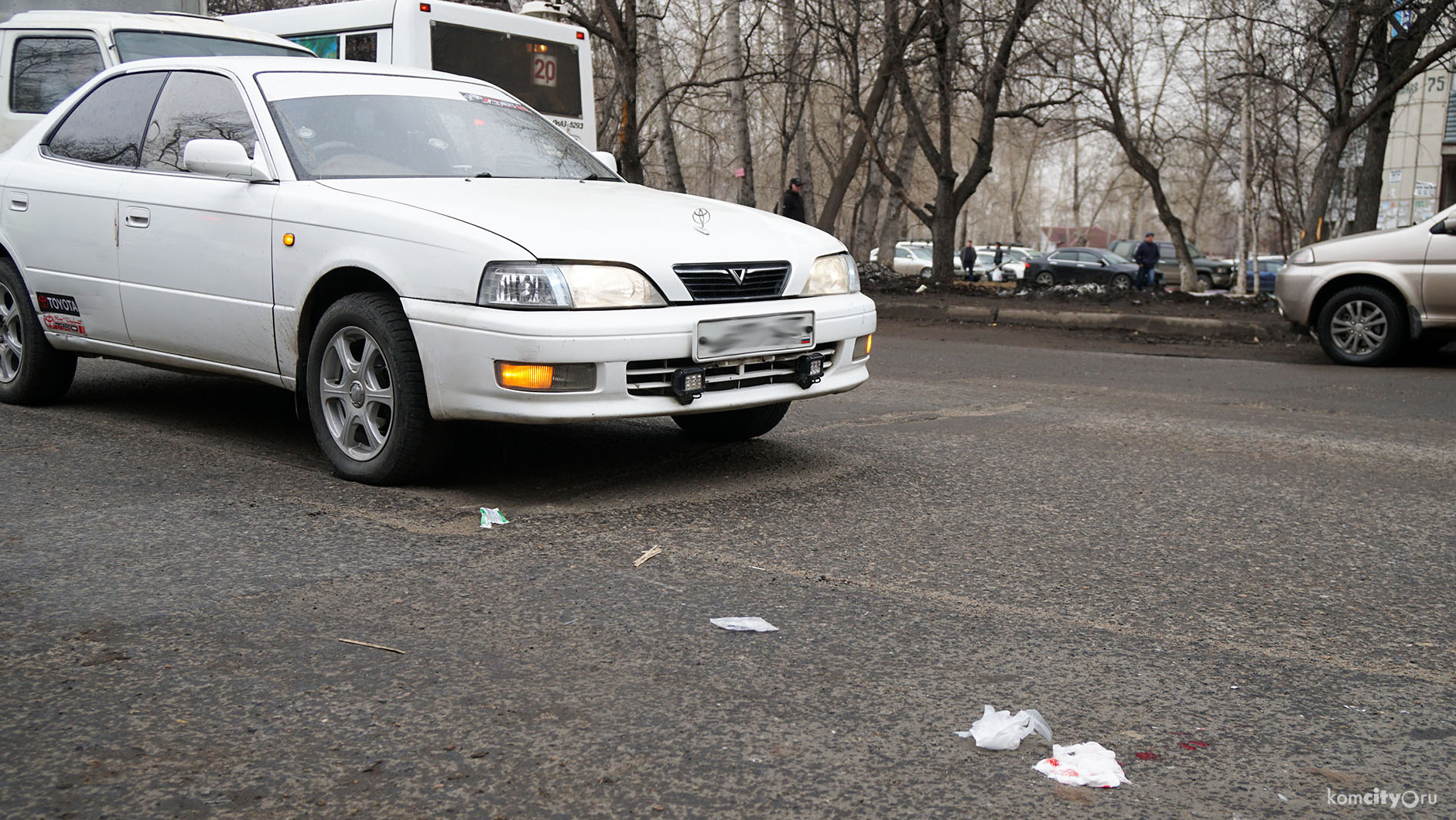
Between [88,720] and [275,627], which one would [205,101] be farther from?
[88,720]

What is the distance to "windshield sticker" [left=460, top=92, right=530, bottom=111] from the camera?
236 inches

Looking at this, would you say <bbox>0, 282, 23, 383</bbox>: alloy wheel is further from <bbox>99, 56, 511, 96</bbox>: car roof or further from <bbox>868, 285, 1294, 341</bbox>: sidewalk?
<bbox>868, 285, 1294, 341</bbox>: sidewalk

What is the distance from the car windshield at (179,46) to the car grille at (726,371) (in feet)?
23.3

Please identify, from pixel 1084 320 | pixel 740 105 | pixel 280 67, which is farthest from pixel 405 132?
pixel 740 105

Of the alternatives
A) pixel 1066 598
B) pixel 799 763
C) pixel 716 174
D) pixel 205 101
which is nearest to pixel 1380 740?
pixel 1066 598

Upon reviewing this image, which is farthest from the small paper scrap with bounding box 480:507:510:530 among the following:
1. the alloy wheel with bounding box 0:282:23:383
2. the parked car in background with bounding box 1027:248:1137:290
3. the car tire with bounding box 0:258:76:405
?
the parked car in background with bounding box 1027:248:1137:290

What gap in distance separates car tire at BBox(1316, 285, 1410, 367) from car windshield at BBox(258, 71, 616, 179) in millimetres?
7694

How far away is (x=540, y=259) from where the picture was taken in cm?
439

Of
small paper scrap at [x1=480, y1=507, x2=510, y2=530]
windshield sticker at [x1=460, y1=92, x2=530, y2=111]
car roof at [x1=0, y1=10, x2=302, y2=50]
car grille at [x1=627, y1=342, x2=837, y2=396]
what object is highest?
car roof at [x1=0, y1=10, x2=302, y2=50]

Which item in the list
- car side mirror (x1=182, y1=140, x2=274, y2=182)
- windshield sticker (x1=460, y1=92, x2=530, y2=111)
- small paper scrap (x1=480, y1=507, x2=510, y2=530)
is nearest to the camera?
small paper scrap (x1=480, y1=507, x2=510, y2=530)

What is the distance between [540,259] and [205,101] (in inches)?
88.5

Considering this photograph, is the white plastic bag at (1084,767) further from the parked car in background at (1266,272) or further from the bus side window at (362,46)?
the parked car in background at (1266,272)

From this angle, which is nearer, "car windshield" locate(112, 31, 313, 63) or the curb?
"car windshield" locate(112, 31, 313, 63)
